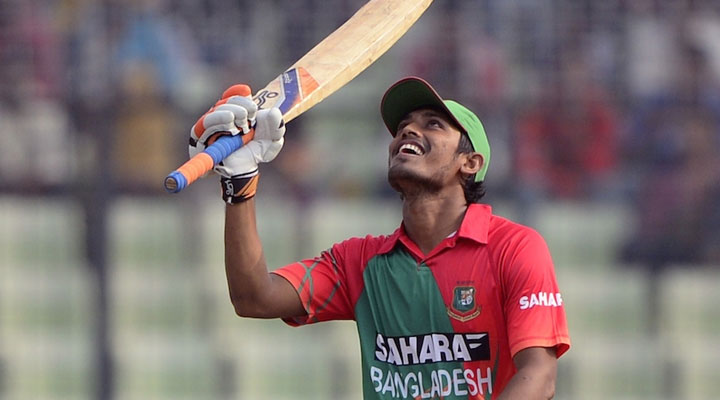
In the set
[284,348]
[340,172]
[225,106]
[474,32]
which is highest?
[474,32]

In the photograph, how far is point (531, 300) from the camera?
3.31m

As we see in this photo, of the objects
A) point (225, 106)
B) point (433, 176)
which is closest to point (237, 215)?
point (225, 106)

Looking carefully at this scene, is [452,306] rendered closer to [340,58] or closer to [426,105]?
[426,105]

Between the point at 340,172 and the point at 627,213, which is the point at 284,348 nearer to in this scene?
the point at 340,172

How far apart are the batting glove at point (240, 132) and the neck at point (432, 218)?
457 mm

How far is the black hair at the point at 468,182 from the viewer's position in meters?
3.68

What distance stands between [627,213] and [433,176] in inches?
123

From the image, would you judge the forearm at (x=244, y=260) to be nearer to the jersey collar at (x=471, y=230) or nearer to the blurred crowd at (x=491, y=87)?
the jersey collar at (x=471, y=230)

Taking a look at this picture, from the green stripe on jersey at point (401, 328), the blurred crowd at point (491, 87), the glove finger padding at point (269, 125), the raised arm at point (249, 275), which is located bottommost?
the green stripe on jersey at point (401, 328)

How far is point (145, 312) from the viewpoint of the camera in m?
6.62

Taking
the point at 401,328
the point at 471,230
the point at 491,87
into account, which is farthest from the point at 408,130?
the point at 491,87

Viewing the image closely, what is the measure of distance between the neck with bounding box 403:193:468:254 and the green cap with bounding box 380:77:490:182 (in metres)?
0.13

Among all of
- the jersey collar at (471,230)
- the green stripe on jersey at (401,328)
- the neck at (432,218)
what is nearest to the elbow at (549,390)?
the green stripe on jersey at (401,328)

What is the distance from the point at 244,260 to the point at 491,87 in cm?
312
